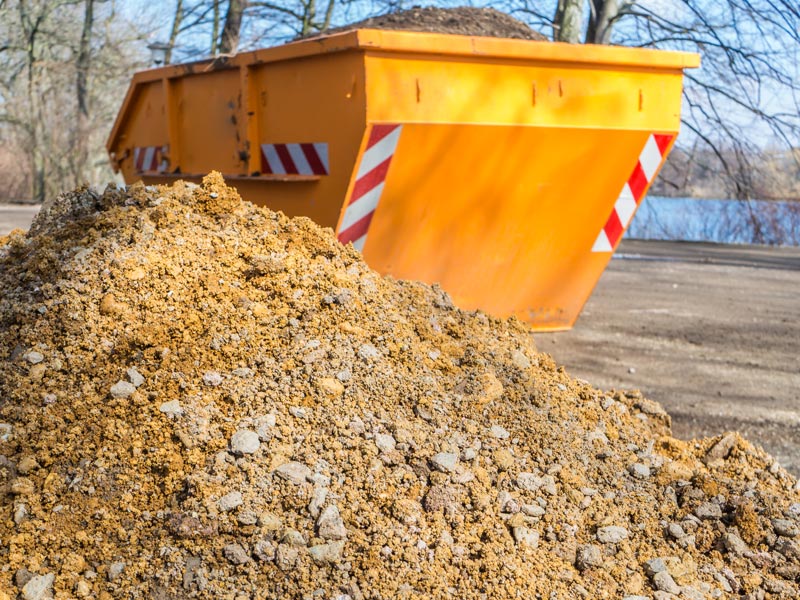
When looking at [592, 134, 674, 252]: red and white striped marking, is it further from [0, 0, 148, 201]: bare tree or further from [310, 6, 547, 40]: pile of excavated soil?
[0, 0, 148, 201]: bare tree

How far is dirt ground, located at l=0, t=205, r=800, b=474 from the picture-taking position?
4047mm

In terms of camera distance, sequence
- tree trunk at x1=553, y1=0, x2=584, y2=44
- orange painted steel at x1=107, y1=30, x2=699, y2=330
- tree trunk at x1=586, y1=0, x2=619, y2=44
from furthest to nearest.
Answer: tree trunk at x1=586, y1=0, x2=619, y2=44, tree trunk at x1=553, y1=0, x2=584, y2=44, orange painted steel at x1=107, y1=30, x2=699, y2=330

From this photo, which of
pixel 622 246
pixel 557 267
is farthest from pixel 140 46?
pixel 557 267

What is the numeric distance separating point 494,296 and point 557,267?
468 mm

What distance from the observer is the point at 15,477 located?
2.36 m

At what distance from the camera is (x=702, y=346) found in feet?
17.7

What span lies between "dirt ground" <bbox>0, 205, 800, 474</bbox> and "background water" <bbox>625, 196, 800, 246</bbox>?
20.6 ft

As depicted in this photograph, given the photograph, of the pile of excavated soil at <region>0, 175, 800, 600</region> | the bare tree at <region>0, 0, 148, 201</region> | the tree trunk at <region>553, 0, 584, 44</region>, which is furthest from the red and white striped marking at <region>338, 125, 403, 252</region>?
the bare tree at <region>0, 0, 148, 201</region>

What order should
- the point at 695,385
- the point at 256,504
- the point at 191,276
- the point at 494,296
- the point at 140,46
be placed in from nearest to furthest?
the point at 256,504, the point at 191,276, the point at 695,385, the point at 494,296, the point at 140,46

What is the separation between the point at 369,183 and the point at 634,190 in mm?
1830

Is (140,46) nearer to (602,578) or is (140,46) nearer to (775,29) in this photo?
(775,29)

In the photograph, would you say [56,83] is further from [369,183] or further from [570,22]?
[369,183]

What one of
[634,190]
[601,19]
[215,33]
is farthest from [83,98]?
[634,190]

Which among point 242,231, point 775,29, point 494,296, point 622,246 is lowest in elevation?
point 622,246
